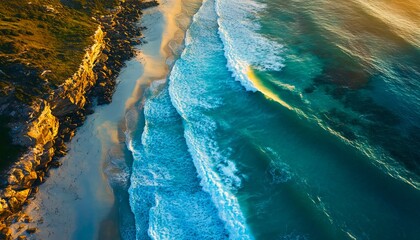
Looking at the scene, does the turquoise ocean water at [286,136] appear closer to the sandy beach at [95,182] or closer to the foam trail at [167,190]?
the foam trail at [167,190]

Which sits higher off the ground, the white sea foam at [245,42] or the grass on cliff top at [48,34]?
the grass on cliff top at [48,34]

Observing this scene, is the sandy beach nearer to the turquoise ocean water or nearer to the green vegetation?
the turquoise ocean water

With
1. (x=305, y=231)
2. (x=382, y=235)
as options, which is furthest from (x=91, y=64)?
(x=382, y=235)

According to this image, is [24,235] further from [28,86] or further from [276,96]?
[276,96]

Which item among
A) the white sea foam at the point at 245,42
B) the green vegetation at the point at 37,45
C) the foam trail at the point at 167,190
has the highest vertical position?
the green vegetation at the point at 37,45

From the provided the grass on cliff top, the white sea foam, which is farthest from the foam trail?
Answer: the white sea foam

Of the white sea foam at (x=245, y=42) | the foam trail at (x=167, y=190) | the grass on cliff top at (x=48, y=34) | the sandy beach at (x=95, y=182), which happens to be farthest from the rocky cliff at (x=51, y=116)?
the white sea foam at (x=245, y=42)

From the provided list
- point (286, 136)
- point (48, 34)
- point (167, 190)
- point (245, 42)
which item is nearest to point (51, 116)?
point (48, 34)

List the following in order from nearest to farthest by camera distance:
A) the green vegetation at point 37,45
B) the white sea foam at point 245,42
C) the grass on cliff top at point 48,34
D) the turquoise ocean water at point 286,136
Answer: the turquoise ocean water at point 286,136, the green vegetation at point 37,45, the grass on cliff top at point 48,34, the white sea foam at point 245,42

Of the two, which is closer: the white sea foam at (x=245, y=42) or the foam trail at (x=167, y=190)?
the foam trail at (x=167, y=190)

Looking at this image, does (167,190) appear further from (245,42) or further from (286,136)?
(245,42)
